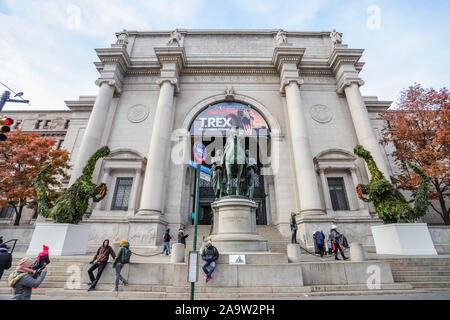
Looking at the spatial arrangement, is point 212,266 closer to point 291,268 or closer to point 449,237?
point 291,268

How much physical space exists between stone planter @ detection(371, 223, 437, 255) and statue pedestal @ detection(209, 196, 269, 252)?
24.5 ft

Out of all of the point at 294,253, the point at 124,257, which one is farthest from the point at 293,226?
the point at 124,257

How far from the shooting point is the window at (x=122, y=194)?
18.3m

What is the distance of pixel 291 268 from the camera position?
7324 mm

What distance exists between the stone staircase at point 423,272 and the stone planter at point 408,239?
64.2 inches

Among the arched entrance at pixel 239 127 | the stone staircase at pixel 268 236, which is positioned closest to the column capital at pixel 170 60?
the arched entrance at pixel 239 127

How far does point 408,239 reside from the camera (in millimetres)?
11148

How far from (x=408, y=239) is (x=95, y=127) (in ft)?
76.8

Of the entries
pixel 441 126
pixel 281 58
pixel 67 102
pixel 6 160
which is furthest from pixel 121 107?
pixel 441 126

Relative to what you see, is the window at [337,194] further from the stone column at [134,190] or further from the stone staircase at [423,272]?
the stone column at [134,190]

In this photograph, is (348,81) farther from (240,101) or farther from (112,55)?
(112,55)

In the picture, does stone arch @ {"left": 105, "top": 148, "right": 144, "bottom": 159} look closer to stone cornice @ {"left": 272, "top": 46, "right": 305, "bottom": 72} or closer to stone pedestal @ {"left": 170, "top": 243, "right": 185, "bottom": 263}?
stone pedestal @ {"left": 170, "top": 243, "right": 185, "bottom": 263}

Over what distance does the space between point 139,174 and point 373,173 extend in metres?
17.6

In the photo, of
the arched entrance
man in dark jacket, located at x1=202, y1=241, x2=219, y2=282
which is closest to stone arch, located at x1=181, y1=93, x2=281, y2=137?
the arched entrance
